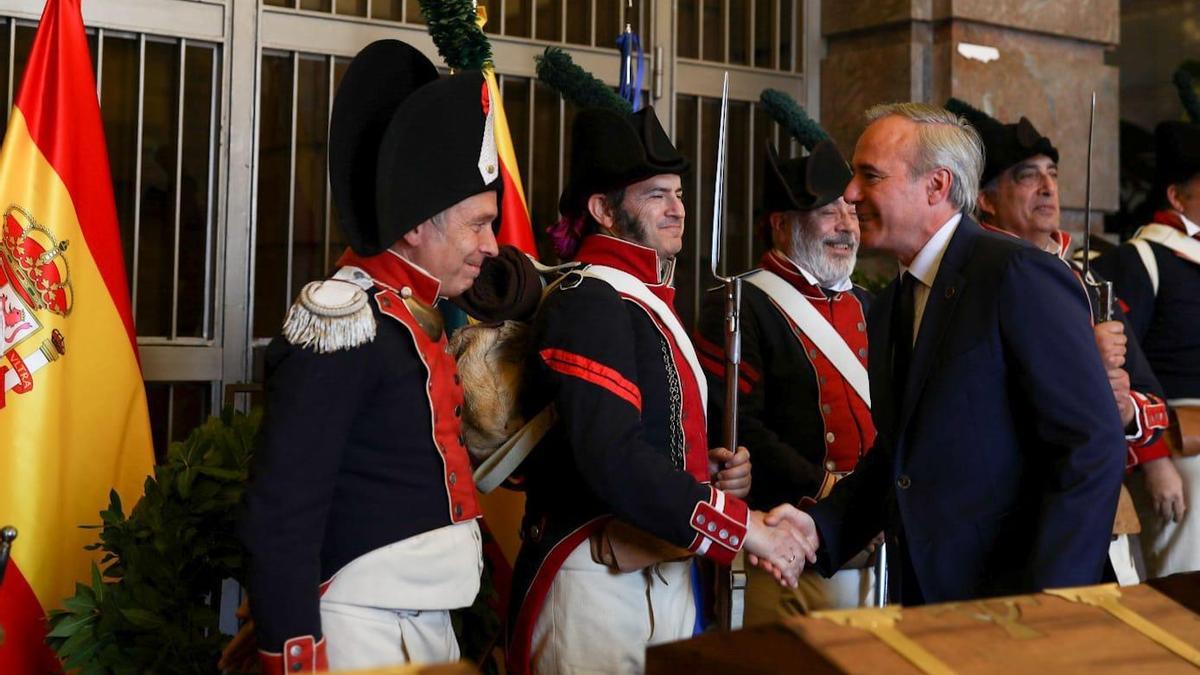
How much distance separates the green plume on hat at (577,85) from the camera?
3365 millimetres

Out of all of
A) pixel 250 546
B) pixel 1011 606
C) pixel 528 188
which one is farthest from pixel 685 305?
pixel 1011 606

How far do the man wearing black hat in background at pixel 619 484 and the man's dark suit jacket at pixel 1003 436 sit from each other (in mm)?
384

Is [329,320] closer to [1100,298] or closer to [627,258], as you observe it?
[627,258]

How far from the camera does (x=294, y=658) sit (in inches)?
80.7

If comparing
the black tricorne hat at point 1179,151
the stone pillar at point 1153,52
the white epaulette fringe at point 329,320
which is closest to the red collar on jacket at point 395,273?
the white epaulette fringe at point 329,320

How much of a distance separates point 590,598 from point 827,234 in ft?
4.89

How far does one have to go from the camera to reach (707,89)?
5.04 m

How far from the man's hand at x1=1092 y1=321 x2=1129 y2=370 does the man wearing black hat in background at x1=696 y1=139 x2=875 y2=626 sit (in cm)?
60

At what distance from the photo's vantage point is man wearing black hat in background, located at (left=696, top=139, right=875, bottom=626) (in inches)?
134

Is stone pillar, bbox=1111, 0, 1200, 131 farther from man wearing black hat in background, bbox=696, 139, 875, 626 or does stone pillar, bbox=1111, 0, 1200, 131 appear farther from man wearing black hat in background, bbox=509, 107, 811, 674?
man wearing black hat in background, bbox=509, 107, 811, 674

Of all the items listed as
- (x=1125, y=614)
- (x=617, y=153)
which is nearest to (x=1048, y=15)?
(x=617, y=153)

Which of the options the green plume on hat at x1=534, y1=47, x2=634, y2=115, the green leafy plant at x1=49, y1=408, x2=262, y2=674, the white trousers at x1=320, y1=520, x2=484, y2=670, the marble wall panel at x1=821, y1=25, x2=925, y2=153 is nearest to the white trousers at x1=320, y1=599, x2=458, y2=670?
the white trousers at x1=320, y1=520, x2=484, y2=670

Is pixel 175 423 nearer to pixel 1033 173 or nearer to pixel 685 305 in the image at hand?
pixel 685 305

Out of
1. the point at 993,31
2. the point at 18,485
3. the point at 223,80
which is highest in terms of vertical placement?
the point at 993,31
